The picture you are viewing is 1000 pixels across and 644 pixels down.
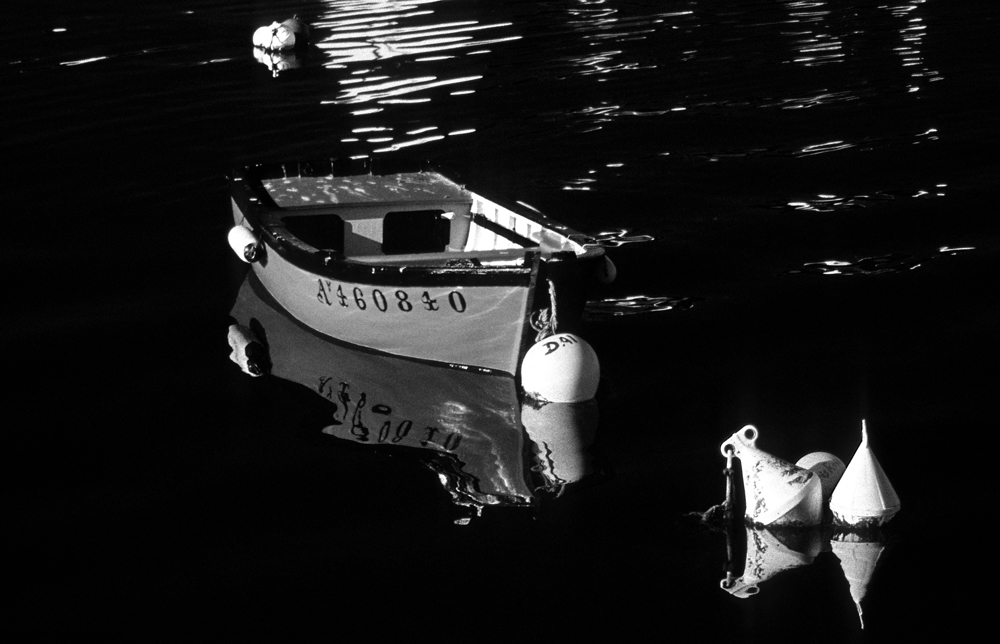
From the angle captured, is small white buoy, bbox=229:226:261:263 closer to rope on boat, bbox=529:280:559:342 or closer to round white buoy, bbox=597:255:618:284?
rope on boat, bbox=529:280:559:342

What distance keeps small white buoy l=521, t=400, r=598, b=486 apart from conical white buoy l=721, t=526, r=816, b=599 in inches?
64.0

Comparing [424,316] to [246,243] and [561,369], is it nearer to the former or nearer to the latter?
[561,369]

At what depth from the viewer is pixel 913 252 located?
14328mm

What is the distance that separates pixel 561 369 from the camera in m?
10.5

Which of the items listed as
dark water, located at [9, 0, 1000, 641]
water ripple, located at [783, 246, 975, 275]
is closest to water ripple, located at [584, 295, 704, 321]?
dark water, located at [9, 0, 1000, 641]

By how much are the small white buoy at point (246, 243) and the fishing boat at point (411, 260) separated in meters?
0.01

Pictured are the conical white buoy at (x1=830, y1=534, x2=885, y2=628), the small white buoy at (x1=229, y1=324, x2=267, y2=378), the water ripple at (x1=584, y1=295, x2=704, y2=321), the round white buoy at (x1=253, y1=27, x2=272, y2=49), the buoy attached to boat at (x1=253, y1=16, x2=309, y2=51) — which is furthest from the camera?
the round white buoy at (x1=253, y1=27, x2=272, y2=49)

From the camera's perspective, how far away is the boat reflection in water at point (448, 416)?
9.91 m

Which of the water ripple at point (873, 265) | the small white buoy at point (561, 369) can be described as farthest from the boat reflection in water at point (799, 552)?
the water ripple at point (873, 265)

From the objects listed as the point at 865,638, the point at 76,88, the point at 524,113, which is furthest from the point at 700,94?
the point at 865,638

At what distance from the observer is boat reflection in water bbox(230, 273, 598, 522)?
9906 millimetres

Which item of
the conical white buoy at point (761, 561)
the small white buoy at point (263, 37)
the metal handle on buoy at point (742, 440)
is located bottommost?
the conical white buoy at point (761, 561)

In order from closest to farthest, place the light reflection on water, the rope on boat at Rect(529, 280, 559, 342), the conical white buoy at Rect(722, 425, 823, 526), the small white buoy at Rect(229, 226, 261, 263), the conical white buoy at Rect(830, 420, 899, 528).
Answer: the conical white buoy at Rect(830, 420, 899, 528), the conical white buoy at Rect(722, 425, 823, 526), the rope on boat at Rect(529, 280, 559, 342), the small white buoy at Rect(229, 226, 261, 263), the light reflection on water

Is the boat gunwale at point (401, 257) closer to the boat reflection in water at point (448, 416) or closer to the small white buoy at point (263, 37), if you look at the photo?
the boat reflection in water at point (448, 416)
